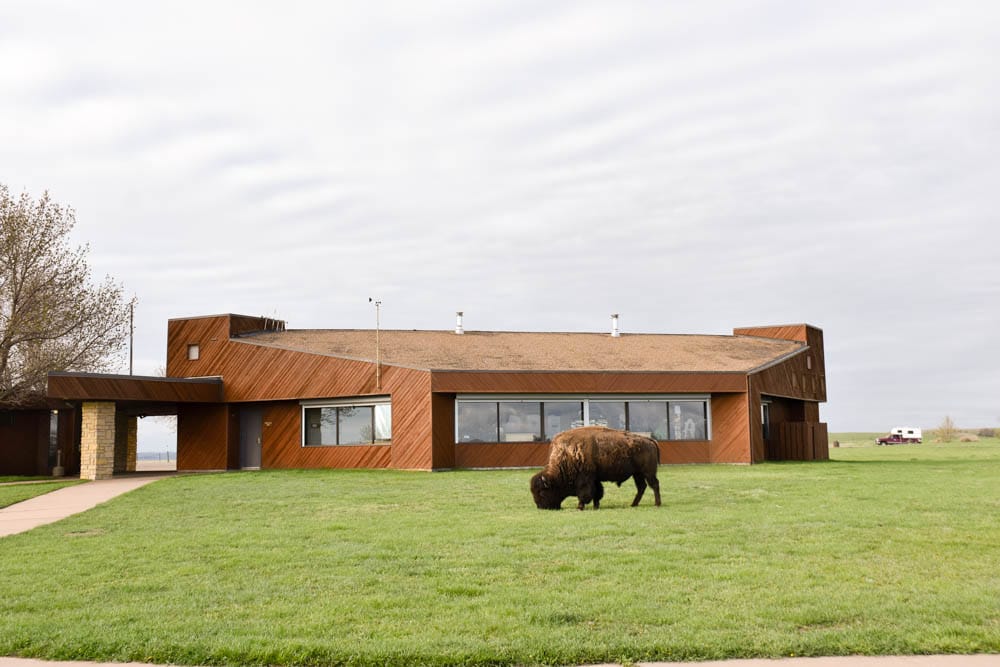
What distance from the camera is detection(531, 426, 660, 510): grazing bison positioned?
601 inches

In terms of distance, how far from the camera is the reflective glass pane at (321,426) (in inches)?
1209

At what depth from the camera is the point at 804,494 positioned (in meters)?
17.5

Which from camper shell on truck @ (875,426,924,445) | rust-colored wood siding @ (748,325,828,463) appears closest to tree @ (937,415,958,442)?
camper shell on truck @ (875,426,924,445)

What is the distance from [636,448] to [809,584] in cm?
735

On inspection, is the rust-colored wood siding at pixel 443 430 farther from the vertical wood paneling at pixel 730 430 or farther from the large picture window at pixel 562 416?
the vertical wood paneling at pixel 730 430

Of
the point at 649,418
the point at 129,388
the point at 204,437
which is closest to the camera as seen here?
the point at 129,388

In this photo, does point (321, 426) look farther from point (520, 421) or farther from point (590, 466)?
point (590, 466)

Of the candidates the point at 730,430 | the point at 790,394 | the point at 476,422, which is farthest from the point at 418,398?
the point at 790,394

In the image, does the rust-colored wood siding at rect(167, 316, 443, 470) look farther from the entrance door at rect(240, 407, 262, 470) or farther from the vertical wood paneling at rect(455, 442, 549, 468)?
the vertical wood paneling at rect(455, 442, 549, 468)

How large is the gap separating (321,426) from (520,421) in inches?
284

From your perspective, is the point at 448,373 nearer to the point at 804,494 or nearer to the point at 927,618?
the point at 804,494

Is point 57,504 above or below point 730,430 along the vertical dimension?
below

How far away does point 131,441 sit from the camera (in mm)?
36469


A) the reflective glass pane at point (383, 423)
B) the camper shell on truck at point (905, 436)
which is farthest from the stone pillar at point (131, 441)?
the camper shell on truck at point (905, 436)
